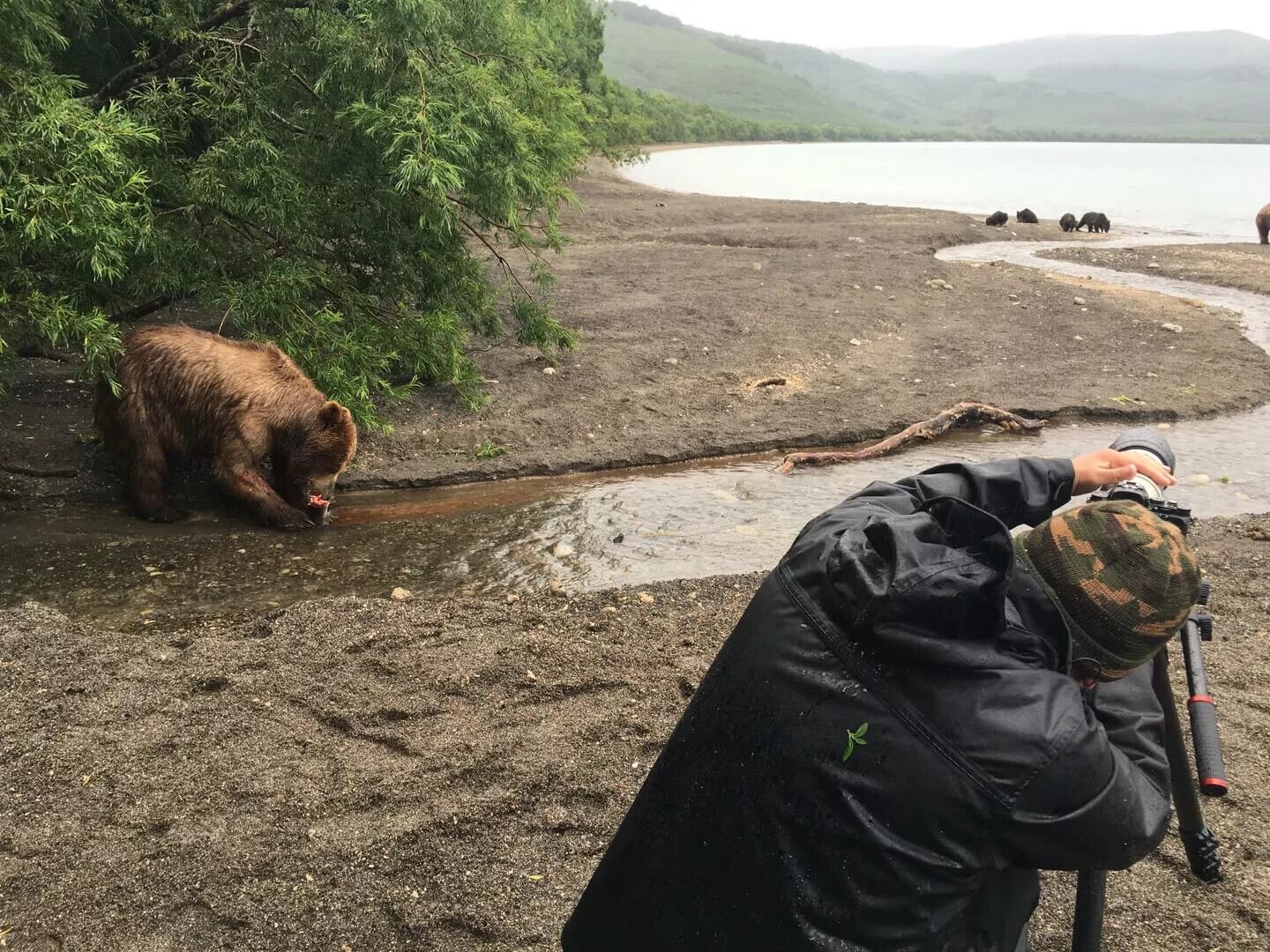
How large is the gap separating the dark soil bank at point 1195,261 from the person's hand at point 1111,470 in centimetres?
1681

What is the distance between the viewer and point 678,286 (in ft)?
44.3

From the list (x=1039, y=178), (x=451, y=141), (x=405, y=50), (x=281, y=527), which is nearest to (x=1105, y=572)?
(x=281, y=527)

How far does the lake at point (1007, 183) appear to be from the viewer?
36.4 m

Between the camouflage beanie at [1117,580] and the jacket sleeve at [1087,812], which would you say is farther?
the camouflage beanie at [1117,580]

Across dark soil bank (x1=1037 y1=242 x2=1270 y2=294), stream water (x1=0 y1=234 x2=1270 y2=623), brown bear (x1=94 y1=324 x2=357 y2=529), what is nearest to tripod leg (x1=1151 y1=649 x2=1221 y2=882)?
stream water (x1=0 y1=234 x2=1270 y2=623)

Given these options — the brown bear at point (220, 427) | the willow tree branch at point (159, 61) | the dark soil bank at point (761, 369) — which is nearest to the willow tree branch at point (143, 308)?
the dark soil bank at point (761, 369)

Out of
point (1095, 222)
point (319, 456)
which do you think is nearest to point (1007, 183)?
point (1095, 222)

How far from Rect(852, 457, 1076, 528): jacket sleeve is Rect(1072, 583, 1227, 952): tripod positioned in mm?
418

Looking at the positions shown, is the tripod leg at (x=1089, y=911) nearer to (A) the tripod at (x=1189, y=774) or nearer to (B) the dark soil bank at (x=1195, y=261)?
(A) the tripod at (x=1189, y=774)

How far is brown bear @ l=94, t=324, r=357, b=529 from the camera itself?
594 cm

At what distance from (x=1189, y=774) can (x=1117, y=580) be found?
1368 millimetres

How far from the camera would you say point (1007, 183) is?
179 ft

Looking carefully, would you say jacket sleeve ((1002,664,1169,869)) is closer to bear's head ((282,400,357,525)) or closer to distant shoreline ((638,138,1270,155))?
bear's head ((282,400,357,525))

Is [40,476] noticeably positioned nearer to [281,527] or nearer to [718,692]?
[281,527]
